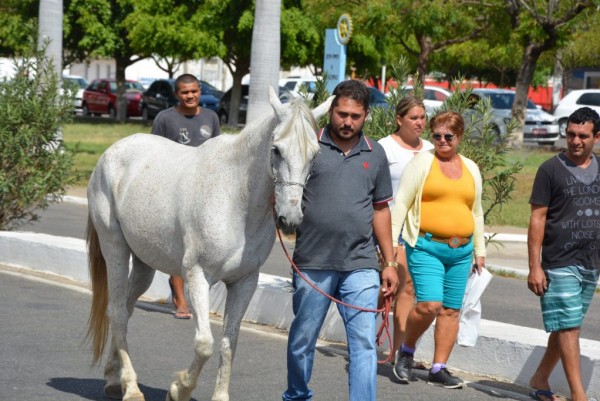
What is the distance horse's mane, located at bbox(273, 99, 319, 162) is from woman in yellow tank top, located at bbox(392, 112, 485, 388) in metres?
1.85

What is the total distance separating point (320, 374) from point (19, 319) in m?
2.76

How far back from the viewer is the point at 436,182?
725 cm

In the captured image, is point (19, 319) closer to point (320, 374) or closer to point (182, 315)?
point (182, 315)

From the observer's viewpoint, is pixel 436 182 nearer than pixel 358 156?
No

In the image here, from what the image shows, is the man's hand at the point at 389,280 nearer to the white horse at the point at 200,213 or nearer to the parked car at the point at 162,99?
the white horse at the point at 200,213

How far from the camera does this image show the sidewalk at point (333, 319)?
7.51 meters

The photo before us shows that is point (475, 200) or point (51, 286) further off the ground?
point (475, 200)

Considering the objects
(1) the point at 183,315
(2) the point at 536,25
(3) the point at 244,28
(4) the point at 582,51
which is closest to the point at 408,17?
(2) the point at 536,25

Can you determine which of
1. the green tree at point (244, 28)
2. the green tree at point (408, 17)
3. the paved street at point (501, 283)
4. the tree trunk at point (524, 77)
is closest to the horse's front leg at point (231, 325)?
the paved street at point (501, 283)

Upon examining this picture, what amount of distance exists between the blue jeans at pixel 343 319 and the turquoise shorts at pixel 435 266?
4.55ft

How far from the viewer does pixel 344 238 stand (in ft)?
18.9

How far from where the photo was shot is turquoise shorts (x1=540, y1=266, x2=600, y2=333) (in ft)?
22.2

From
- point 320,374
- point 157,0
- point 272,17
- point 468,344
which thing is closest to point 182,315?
point 320,374

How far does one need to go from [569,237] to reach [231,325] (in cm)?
216
